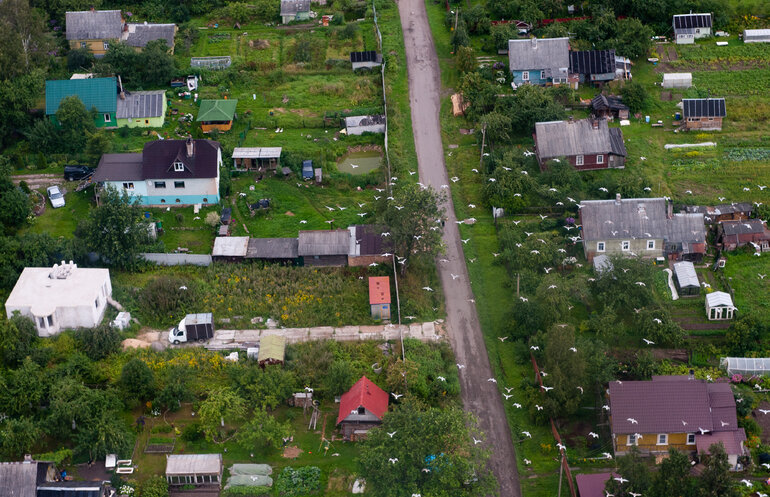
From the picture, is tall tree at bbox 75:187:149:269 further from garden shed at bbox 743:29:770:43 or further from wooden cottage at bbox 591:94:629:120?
garden shed at bbox 743:29:770:43

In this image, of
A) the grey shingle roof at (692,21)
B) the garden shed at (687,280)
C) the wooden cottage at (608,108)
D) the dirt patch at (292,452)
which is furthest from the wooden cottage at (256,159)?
the grey shingle roof at (692,21)

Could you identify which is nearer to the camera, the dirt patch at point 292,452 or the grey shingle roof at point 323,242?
the dirt patch at point 292,452

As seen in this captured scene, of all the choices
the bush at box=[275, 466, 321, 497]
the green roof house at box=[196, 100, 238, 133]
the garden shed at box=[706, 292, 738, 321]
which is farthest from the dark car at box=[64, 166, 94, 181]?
the garden shed at box=[706, 292, 738, 321]

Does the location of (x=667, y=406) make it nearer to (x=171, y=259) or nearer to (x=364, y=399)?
(x=364, y=399)

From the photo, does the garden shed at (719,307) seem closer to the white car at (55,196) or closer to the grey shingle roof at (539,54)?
the grey shingle roof at (539,54)

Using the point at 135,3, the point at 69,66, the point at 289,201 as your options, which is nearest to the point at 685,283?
the point at 289,201

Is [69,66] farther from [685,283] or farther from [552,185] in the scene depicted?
[685,283]
